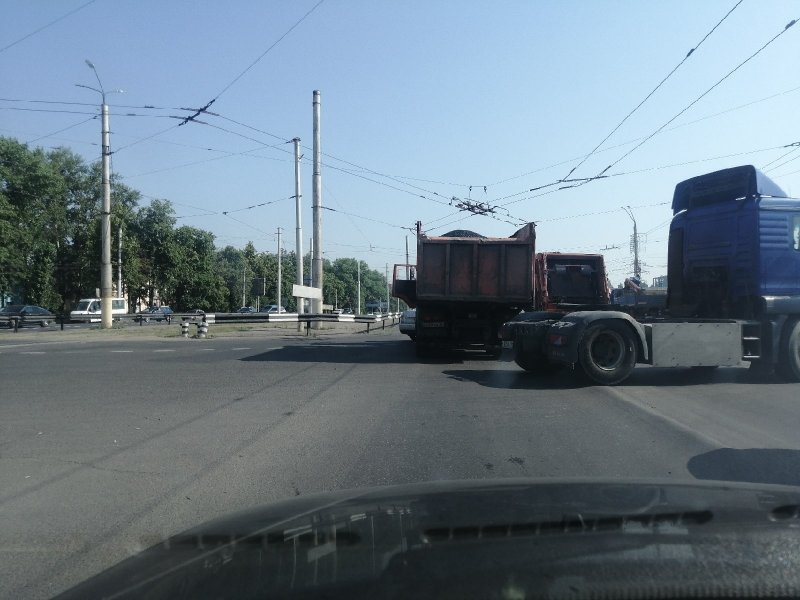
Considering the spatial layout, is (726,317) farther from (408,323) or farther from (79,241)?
(79,241)

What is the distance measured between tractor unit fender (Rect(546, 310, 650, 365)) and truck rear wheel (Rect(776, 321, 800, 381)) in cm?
251

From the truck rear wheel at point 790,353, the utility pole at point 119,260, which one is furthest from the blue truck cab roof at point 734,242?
the utility pole at point 119,260

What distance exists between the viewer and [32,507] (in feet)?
16.9

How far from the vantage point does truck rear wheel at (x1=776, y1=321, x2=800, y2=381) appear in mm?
12156

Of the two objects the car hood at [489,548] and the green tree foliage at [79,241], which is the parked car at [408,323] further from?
the green tree foliage at [79,241]

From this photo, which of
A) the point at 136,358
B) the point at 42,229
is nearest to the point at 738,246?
the point at 136,358

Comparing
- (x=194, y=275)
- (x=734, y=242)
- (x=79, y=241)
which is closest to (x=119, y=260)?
(x=79, y=241)

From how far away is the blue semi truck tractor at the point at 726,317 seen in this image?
1179 centimetres

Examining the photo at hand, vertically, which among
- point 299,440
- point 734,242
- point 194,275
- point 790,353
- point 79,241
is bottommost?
point 299,440

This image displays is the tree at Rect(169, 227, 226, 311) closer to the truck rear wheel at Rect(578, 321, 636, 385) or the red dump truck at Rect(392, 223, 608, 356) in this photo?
the red dump truck at Rect(392, 223, 608, 356)

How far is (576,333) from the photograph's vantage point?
1154 centimetres

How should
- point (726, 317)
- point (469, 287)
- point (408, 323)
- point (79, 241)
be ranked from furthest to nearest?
point (79, 241) → point (408, 323) → point (469, 287) → point (726, 317)

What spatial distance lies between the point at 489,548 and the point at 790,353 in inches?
454

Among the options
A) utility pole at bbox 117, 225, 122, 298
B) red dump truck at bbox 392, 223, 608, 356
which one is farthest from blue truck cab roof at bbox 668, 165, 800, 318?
utility pole at bbox 117, 225, 122, 298
